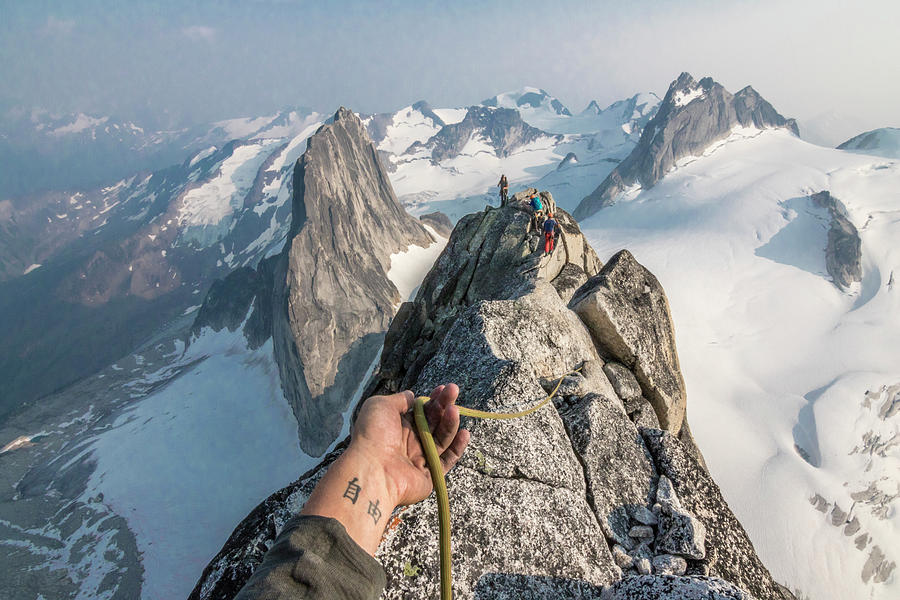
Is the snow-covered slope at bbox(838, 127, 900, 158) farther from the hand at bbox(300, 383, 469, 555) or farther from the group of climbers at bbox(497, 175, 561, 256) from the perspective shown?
the hand at bbox(300, 383, 469, 555)

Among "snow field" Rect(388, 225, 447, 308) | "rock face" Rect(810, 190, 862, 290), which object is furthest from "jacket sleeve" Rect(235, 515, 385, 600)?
"rock face" Rect(810, 190, 862, 290)

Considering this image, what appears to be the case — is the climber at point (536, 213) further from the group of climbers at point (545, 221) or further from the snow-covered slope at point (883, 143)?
the snow-covered slope at point (883, 143)

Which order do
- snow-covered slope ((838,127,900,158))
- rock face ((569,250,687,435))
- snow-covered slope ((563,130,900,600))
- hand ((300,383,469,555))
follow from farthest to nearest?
snow-covered slope ((838,127,900,158))
snow-covered slope ((563,130,900,600))
rock face ((569,250,687,435))
hand ((300,383,469,555))

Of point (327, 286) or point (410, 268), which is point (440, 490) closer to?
point (327, 286)

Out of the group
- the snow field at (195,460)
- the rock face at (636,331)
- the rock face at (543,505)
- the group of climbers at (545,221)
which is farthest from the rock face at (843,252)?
the rock face at (543,505)

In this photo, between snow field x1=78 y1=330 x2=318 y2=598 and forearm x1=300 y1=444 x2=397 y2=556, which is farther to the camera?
snow field x1=78 y1=330 x2=318 y2=598

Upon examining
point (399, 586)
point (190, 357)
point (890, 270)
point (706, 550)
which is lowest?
point (190, 357)

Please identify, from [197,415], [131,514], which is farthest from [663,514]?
[197,415]

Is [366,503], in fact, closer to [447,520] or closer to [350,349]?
[447,520]
